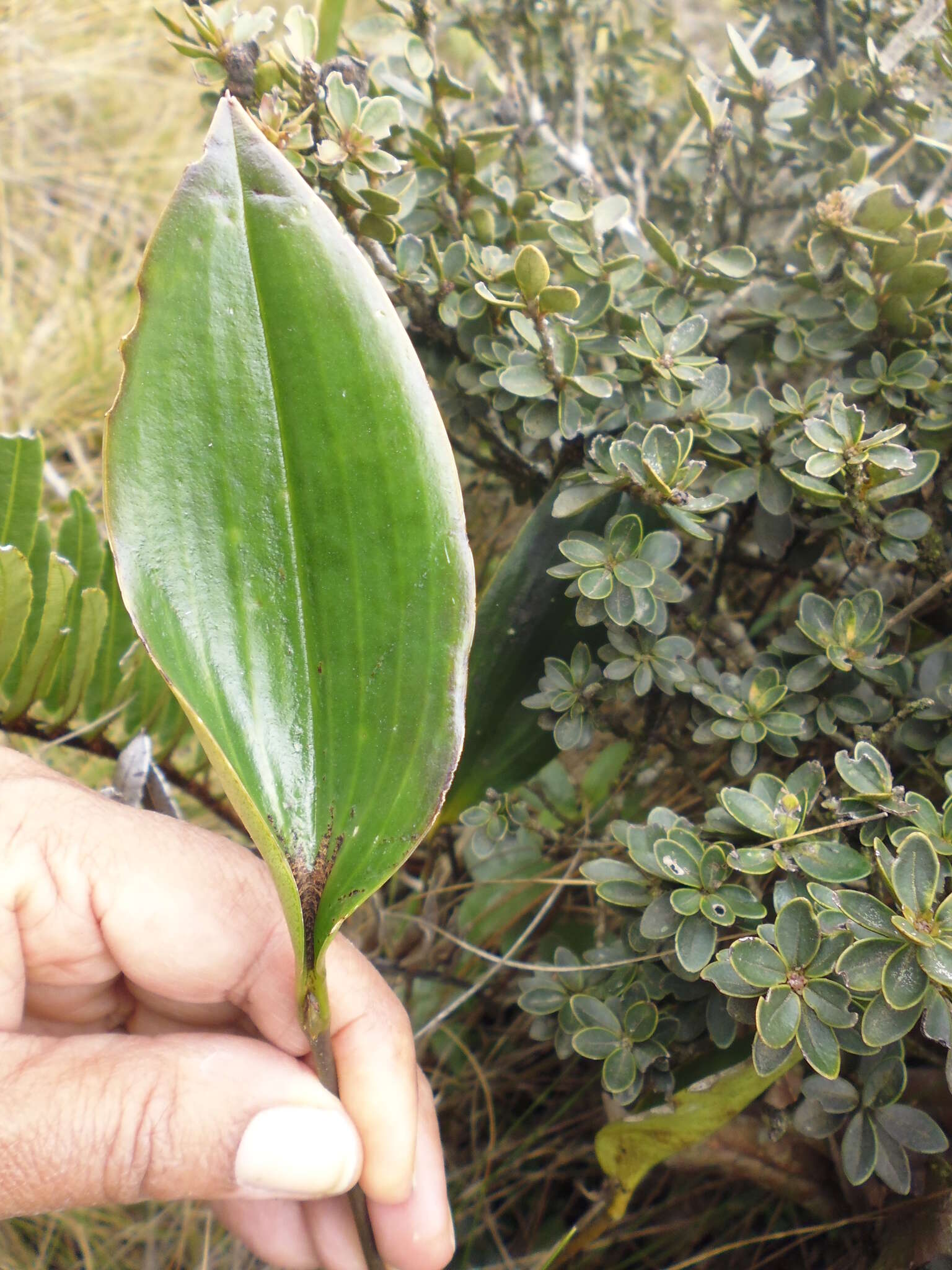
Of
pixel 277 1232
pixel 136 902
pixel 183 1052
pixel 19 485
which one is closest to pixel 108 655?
pixel 19 485

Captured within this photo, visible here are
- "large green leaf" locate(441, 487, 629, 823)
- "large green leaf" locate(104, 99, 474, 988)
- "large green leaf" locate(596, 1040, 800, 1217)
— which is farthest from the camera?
"large green leaf" locate(441, 487, 629, 823)

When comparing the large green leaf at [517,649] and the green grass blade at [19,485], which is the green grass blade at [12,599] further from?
the large green leaf at [517,649]

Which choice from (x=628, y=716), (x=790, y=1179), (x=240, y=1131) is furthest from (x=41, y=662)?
(x=790, y=1179)

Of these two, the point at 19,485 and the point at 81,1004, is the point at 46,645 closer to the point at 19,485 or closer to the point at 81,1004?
the point at 19,485

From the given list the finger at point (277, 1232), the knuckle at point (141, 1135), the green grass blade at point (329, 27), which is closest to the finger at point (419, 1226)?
the finger at point (277, 1232)

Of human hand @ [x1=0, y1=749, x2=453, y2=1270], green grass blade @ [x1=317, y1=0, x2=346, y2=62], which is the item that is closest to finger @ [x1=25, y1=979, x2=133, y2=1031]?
human hand @ [x1=0, y1=749, x2=453, y2=1270]

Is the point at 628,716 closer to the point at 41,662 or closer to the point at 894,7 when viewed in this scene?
the point at 41,662

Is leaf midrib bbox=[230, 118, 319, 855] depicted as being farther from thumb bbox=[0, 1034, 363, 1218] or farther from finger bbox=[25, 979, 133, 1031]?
finger bbox=[25, 979, 133, 1031]
